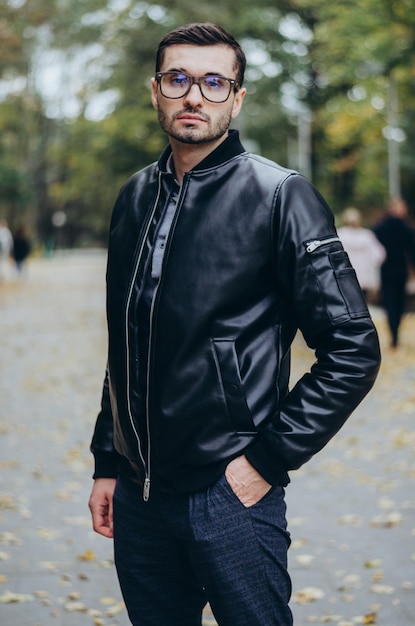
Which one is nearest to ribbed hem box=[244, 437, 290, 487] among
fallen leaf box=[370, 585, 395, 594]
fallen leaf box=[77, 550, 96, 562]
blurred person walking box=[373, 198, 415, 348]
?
fallen leaf box=[370, 585, 395, 594]

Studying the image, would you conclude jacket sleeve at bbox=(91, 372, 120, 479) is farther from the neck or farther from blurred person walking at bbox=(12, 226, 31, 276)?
blurred person walking at bbox=(12, 226, 31, 276)

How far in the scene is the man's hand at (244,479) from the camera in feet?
7.48

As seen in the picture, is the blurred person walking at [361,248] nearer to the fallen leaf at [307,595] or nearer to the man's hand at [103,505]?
the fallen leaf at [307,595]

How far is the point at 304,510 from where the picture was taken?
6.25 meters

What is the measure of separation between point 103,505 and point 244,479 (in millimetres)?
639

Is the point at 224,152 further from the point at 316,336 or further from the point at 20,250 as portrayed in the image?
the point at 20,250

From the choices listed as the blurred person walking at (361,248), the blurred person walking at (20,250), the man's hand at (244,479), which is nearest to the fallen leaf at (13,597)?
the man's hand at (244,479)

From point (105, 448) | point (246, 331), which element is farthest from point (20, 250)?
point (246, 331)

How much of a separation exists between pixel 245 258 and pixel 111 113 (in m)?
31.3

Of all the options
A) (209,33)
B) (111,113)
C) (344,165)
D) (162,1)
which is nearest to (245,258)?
(209,33)

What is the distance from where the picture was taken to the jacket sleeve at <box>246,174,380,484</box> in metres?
2.25

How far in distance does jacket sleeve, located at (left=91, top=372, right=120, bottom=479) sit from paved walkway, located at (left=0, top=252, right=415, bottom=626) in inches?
74.6

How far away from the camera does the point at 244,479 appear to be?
2.28m

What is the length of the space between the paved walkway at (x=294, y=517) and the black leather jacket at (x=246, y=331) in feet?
7.72
